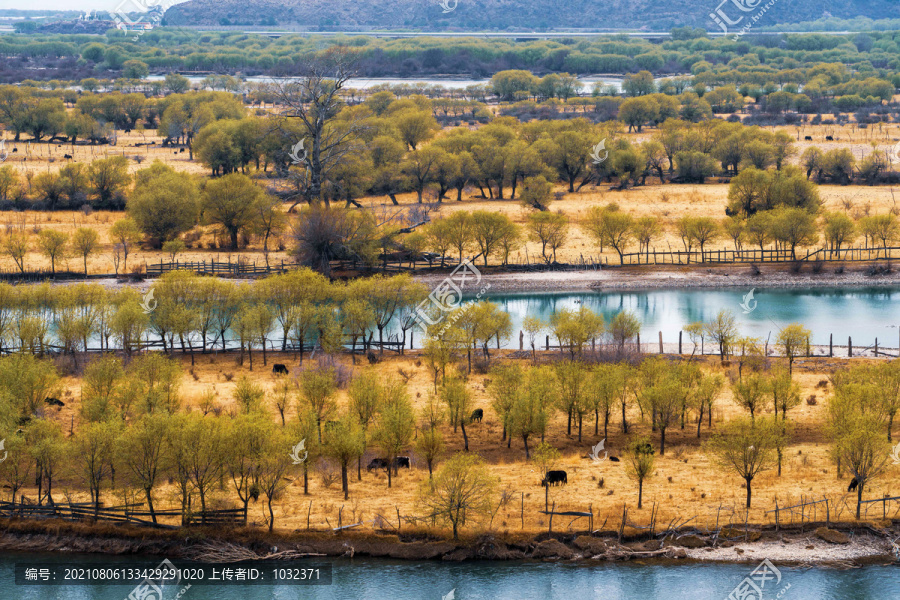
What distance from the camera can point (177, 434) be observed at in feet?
129

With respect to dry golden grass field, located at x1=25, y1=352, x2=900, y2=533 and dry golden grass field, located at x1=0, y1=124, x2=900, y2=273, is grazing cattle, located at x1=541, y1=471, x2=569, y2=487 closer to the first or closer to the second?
dry golden grass field, located at x1=25, y1=352, x2=900, y2=533

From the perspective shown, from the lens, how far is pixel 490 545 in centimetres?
3844

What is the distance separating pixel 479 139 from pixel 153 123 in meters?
71.0

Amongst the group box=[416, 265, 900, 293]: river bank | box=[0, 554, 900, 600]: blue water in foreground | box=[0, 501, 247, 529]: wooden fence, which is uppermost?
box=[416, 265, 900, 293]: river bank

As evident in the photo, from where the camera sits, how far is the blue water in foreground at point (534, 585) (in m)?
36.4

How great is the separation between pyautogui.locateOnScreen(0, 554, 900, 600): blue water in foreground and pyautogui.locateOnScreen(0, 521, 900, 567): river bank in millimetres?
397

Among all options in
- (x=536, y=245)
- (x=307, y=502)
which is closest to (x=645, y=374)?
(x=307, y=502)

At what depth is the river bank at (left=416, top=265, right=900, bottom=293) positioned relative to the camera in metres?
79.3

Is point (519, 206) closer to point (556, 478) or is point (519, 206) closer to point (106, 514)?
point (556, 478)

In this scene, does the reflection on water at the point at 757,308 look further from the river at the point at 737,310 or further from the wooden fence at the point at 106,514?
the wooden fence at the point at 106,514

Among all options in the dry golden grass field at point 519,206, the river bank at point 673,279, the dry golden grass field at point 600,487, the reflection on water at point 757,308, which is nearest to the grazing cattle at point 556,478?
the dry golden grass field at point 600,487

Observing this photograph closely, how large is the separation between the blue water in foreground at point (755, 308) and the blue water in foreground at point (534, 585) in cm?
2599

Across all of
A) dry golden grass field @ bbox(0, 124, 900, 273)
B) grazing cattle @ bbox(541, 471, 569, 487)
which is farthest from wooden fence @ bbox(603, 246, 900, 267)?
grazing cattle @ bbox(541, 471, 569, 487)

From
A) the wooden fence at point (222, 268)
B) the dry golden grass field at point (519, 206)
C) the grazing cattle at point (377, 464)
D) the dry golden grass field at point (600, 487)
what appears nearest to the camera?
the dry golden grass field at point (600, 487)
